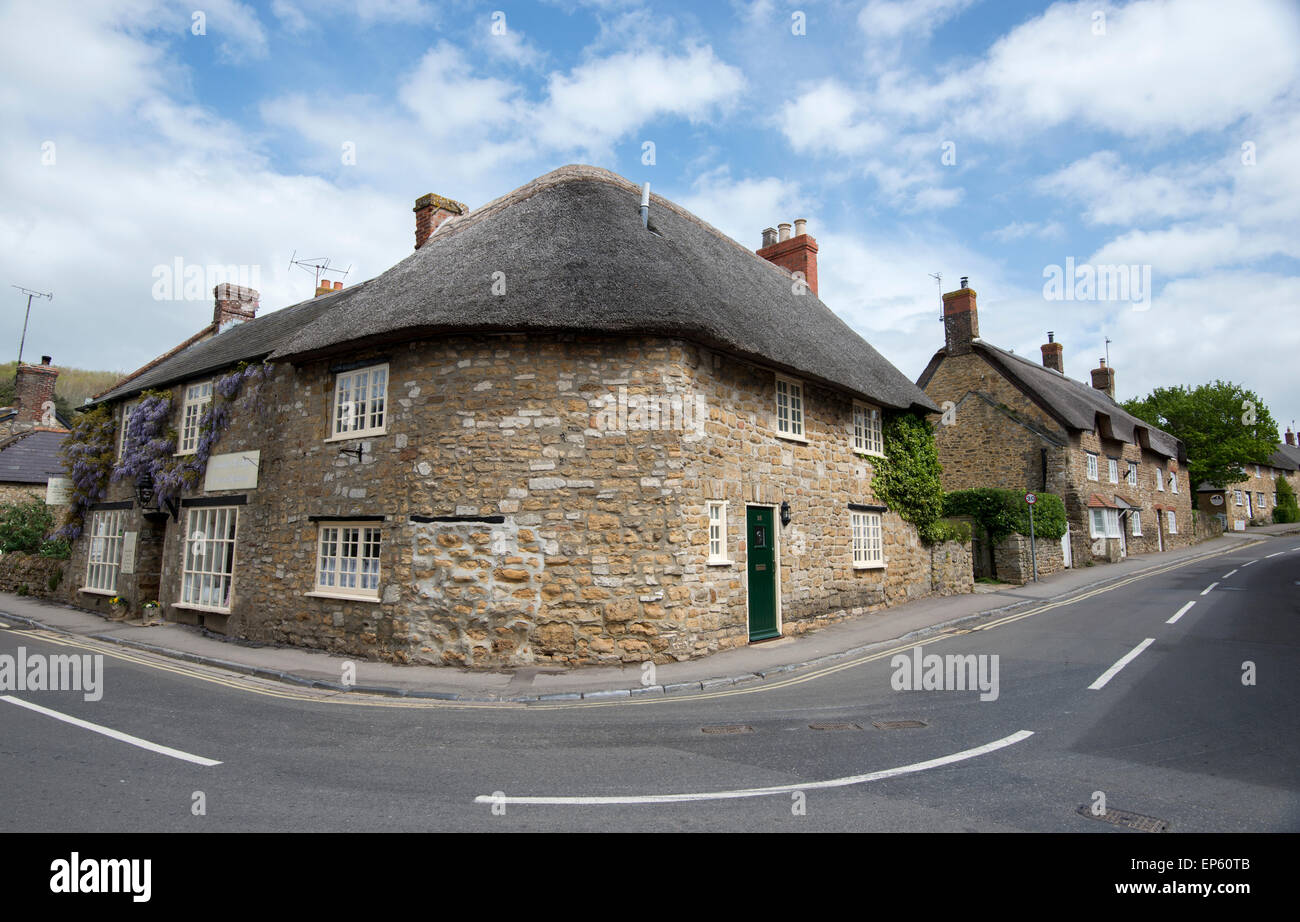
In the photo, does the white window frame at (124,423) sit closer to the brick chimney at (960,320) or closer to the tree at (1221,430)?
the brick chimney at (960,320)

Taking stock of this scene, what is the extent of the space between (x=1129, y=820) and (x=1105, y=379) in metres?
42.5

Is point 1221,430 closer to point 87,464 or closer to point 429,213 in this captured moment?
point 429,213

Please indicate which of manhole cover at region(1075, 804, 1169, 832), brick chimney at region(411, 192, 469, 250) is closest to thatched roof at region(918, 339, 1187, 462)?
brick chimney at region(411, 192, 469, 250)

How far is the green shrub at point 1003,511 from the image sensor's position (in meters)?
20.2

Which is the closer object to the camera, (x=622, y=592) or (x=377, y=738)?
(x=377, y=738)

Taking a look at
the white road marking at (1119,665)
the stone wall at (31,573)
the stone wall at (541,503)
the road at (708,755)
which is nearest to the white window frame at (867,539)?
the stone wall at (541,503)

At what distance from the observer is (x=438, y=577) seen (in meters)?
10.2

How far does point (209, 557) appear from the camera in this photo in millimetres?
14117

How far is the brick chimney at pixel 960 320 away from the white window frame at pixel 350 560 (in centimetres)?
2424

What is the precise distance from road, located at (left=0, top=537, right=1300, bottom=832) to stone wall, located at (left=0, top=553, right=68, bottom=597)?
12575 millimetres
